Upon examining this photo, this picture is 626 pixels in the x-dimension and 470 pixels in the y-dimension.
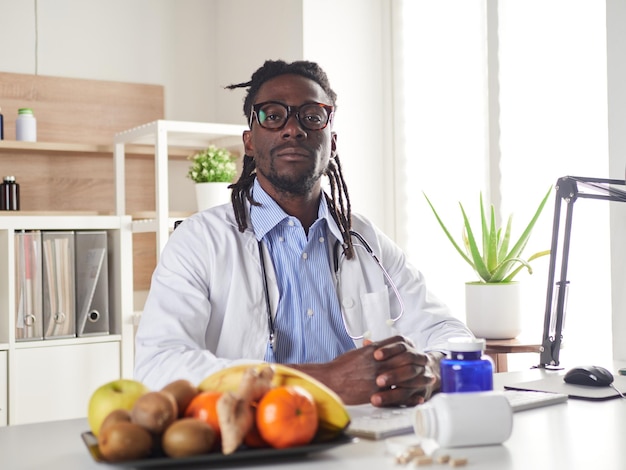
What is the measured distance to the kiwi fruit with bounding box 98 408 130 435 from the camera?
1.04 meters

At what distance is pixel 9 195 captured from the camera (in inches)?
139

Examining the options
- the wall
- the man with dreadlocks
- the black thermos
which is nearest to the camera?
the man with dreadlocks

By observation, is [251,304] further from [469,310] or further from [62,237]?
[62,237]

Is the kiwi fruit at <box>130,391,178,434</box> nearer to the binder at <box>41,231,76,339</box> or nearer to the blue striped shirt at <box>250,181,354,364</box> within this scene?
the blue striped shirt at <box>250,181,354,364</box>

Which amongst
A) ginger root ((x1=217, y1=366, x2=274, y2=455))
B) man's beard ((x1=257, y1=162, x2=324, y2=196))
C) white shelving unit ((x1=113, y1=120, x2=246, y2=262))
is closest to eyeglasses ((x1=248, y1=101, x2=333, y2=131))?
man's beard ((x1=257, y1=162, x2=324, y2=196))

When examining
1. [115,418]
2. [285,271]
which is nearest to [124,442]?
[115,418]

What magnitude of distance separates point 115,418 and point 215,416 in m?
0.12

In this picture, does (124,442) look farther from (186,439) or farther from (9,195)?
(9,195)

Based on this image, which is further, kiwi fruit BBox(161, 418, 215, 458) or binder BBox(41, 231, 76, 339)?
binder BBox(41, 231, 76, 339)

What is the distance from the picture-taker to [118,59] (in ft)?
13.1

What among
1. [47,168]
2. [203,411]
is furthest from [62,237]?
[203,411]

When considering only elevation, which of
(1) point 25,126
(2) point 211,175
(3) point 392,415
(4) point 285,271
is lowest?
(3) point 392,415

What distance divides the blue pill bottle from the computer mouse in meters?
0.49

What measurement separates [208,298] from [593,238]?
1541 mm
